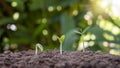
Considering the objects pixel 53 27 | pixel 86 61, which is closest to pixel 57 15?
pixel 53 27

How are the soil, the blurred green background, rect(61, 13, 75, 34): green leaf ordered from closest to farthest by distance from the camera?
the soil, rect(61, 13, 75, 34): green leaf, the blurred green background

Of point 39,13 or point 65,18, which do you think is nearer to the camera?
point 65,18

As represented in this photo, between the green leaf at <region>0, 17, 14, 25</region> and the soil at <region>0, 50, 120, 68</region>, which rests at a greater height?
the green leaf at <region>0, 17, 14, 25</region>

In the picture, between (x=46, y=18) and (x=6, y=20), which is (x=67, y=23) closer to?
(x=46, y=18)

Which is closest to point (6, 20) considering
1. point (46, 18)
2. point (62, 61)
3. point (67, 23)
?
point (46, 18)

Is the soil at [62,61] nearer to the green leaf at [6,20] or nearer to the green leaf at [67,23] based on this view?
the green leaf at [67,23]

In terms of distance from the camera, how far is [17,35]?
309 cm

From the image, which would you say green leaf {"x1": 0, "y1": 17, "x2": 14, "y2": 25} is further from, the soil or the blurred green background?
the soil

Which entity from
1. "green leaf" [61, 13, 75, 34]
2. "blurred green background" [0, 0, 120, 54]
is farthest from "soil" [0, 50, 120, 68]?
"blurred green background" [0, 0, 120, 54]

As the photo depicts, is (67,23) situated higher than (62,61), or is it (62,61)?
(67,23)

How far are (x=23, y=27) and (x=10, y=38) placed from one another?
156 mm

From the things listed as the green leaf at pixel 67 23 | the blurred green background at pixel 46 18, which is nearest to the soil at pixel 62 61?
the green leaf at pixel 67 23

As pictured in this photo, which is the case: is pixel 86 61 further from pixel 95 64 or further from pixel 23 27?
pixel 23 27

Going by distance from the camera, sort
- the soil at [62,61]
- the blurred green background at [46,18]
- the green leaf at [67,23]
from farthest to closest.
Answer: the blurred green background at [46,18] < the green leaf at [67,23] < the soil at [62,61]
